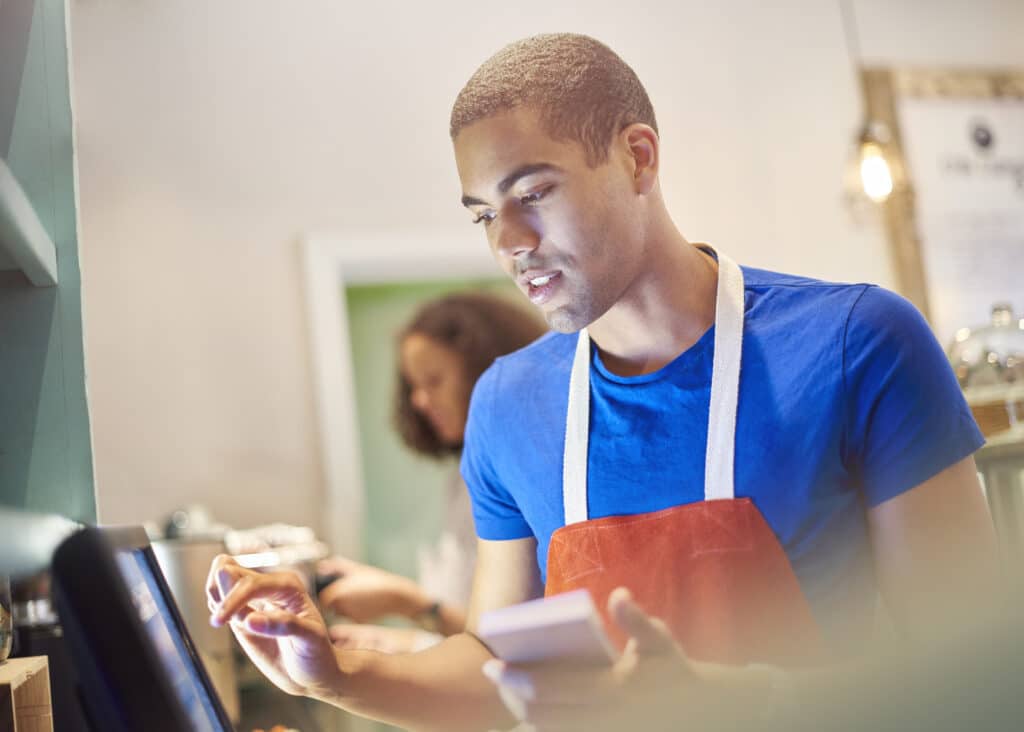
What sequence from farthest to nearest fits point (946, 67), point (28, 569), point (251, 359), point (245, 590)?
point (251, 359) → point (946, 67) → point (245, 590) → point (28, 569)

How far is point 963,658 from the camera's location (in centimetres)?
22

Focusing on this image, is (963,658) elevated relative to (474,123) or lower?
lower

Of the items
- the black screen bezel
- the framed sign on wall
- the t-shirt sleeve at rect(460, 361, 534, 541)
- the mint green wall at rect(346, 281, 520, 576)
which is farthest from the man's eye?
the mint green wall at rect(346, 281, 520, 576)

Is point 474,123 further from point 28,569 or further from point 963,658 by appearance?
point 963,658

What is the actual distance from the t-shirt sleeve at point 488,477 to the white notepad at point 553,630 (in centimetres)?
40

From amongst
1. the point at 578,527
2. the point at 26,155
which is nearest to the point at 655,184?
the point at 578,527

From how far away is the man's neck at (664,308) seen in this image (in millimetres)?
860

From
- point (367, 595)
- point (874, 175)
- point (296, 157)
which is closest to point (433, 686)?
point (367, 595)

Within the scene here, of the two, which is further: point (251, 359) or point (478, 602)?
point (251, 359)

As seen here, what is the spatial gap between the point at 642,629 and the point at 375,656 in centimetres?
39

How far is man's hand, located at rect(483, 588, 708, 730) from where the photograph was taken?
1.65ft

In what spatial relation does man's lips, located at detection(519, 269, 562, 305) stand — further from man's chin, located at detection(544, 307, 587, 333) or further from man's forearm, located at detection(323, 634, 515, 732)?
man's forearm, located at detection(323, 634, 515, 732)

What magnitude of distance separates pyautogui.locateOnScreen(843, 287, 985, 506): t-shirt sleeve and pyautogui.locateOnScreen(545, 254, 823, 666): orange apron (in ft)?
0.30

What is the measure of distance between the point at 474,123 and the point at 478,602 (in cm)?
44
